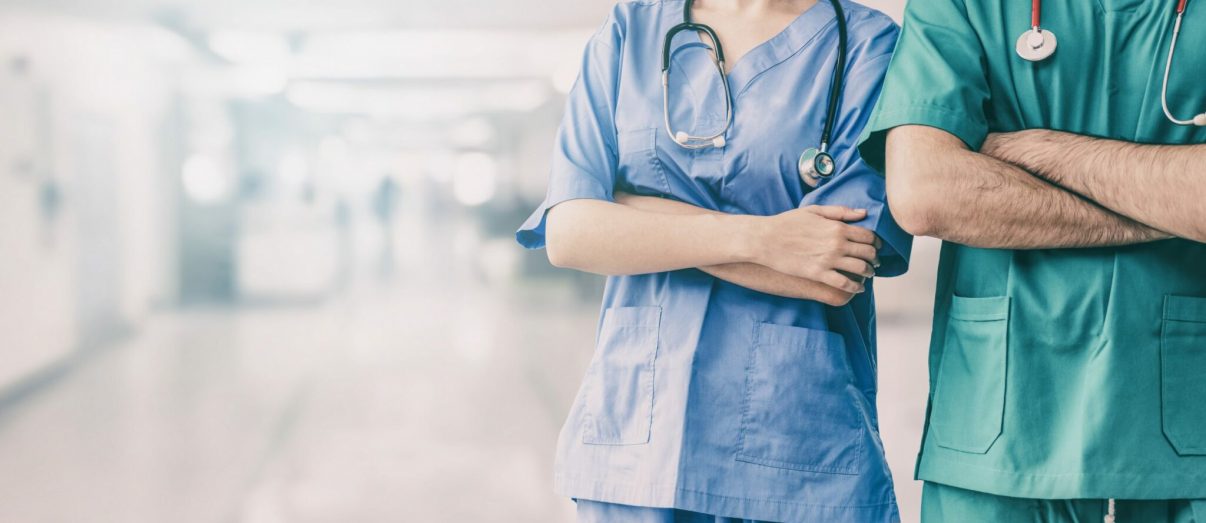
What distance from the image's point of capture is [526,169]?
10.7 ft

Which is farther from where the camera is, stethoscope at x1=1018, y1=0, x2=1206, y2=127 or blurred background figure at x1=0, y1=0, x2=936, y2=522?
blurred background figure at x1=0, y1=0, x2=936, y2=522

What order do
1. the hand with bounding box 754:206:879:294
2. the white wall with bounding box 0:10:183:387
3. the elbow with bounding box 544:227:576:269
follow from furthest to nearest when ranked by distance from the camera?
the white wall with bounding box 0:10:183:387
the elbow with bounding box 544:227:576:269
the hand with bounding box 754:206:879:294

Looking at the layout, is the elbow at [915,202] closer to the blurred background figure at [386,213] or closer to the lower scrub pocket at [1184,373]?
the lower scrub pocket at [1184,373]

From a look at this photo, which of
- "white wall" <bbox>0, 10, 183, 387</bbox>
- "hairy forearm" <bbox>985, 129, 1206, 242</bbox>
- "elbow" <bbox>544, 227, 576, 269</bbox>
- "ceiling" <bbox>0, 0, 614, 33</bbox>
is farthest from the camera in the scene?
"ceiling" <bbox>0, 0, 614, 33</bbox>

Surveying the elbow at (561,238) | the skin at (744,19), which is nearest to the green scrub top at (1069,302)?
the skin at (744,19)

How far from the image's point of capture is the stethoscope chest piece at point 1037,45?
989 millimetres

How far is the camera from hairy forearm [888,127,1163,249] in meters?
0.95

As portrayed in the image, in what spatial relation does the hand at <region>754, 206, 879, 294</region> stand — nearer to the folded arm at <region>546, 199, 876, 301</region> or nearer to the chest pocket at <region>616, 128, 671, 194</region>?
the folded arm at <region>546, 199, 876, 301</region>

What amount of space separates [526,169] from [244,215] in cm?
90

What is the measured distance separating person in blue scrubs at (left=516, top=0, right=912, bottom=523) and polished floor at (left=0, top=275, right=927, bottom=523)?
180 centimetres

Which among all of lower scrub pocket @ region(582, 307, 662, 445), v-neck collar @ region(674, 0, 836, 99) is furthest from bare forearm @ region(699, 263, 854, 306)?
v-neck collar @ region(674, 0, 836, 99)

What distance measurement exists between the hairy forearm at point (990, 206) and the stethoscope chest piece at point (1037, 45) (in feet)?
0.36

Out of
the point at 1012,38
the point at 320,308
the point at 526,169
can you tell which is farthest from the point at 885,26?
the point at 320,308

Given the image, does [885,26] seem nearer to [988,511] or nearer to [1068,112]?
[1068,112]
